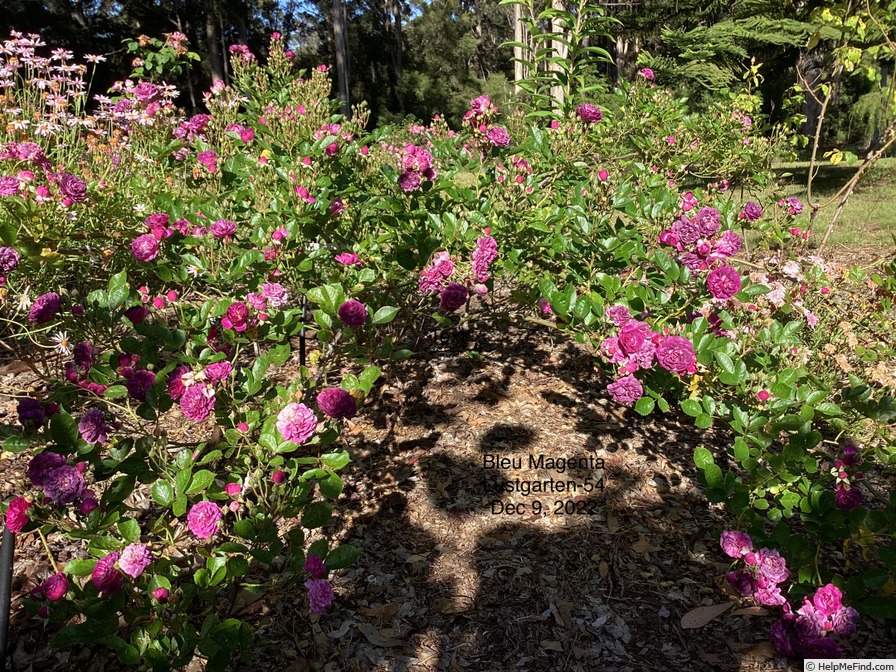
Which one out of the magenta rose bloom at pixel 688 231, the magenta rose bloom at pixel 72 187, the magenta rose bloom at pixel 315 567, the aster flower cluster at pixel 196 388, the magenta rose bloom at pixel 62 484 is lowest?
the magenta rose bloom at pixel 315 567

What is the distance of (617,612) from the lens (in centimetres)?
178

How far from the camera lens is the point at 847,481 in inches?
58.6

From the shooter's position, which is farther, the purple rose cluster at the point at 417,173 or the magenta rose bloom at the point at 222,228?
the purple rose cluster at the point at 417,173

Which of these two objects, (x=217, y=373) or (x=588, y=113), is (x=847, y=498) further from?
(x=588, y=113)

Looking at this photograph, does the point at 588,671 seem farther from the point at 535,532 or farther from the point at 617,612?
the point at 535,532

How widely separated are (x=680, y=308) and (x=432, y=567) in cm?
118

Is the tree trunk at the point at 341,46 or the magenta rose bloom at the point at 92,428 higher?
the tree trunk at the point at 341,46

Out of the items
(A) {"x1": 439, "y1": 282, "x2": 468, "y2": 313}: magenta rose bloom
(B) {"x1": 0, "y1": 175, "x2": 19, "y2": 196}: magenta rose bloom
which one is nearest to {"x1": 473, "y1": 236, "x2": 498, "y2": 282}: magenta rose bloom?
(A) {"x1": 439, "y1": 282, "x2": 468, "y2": 313}: magenta rose bloom

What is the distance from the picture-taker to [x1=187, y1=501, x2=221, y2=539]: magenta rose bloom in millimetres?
1197

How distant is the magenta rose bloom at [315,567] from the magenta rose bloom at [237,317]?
0.58 m

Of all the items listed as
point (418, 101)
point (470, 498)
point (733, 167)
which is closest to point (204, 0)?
point (418, 101)

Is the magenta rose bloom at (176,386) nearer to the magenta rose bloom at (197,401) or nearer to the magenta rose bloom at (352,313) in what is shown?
the magenta rose bloom at (197,401)

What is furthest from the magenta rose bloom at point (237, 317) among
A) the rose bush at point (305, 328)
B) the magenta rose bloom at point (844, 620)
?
the magenta rose bloom at point (844, 620)

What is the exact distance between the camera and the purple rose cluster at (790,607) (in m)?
1.40
